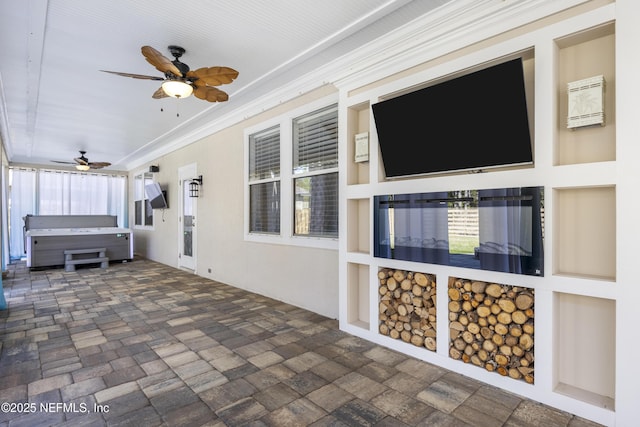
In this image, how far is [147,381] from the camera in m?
2.27

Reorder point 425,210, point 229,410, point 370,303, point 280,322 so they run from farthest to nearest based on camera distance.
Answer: point 280,322, point 370,303, point 425,210, point 229,410

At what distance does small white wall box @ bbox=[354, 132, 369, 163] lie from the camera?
9.91 feet

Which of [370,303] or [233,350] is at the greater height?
[370,303]

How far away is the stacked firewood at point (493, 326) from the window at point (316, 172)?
5.15ft

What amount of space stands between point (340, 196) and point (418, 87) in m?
1.16

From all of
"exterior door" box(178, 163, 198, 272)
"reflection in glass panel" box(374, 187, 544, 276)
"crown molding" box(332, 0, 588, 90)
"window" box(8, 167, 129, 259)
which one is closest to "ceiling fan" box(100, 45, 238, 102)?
"crown molding" box(332, 0, 588, 90)

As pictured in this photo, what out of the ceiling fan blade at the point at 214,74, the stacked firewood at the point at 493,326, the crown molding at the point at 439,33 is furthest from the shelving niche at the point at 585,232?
the ceiling fan blade at the point at 214,74

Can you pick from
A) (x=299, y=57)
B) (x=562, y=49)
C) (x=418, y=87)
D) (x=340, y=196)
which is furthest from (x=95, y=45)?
(x=562, y=49)

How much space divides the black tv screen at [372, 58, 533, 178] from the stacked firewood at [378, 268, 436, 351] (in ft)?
2.79

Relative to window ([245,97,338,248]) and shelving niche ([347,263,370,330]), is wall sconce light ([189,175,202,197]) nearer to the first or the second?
window ([245,97,338,248])

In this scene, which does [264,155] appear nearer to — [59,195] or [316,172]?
[316,172]

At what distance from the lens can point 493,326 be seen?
2209mm

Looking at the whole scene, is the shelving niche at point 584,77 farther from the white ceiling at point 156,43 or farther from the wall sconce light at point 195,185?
the wall sconce light at point 195,185

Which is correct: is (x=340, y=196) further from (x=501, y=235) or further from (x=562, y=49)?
(x=562, y=49)
